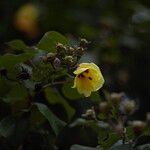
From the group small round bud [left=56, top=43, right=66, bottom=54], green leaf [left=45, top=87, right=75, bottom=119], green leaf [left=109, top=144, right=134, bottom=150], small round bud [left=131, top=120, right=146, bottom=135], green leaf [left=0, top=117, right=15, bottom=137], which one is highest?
small round bud [left=56, top=43, right=66, bottom=54]

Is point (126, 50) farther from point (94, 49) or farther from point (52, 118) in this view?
point (52, 118)

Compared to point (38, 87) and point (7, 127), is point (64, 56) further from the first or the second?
point (7, 127)

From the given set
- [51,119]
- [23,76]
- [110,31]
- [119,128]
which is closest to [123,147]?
[119,128]

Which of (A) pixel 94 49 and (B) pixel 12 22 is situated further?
(B) pixel 12 22

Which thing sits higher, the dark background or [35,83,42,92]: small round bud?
[35,83,42,92]: small round bud

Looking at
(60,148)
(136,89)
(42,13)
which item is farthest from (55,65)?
(42,13)

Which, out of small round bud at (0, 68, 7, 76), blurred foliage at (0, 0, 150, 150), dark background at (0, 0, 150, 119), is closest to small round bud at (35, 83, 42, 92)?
blurred foliage at (0, 0, 150, 150)

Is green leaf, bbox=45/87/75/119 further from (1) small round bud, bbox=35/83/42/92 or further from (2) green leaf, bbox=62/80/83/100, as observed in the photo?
(1) small round bud, bbox=35/83/42/92
